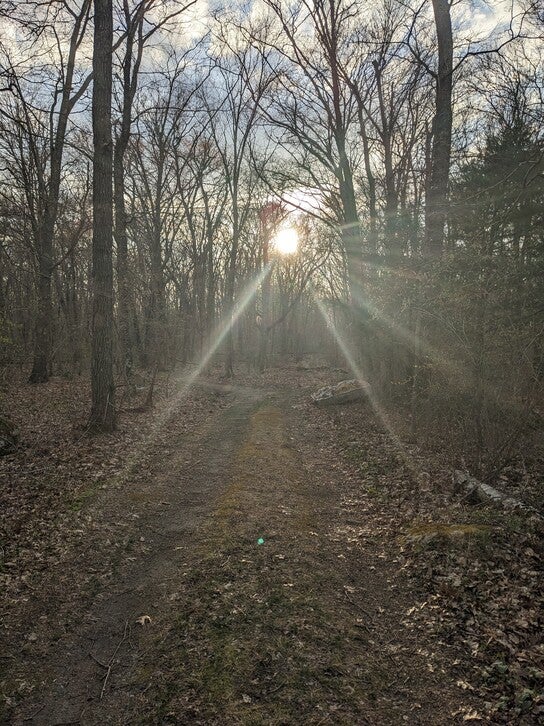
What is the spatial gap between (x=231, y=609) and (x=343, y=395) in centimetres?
1150

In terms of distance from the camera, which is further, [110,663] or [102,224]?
[102,224]

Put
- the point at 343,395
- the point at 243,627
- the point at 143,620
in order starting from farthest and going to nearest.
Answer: the point at 343,395 < the point at 143,620 < the point at 243,627

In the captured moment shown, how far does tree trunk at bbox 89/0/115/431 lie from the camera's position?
9602mm

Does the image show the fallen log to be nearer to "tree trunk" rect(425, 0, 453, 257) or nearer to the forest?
the forest

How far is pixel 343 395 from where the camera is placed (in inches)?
606

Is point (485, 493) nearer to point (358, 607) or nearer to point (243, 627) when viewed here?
point (358, 607)

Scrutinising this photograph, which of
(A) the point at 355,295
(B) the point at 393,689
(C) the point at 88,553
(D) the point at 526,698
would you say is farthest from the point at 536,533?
(A) the point at 355,295

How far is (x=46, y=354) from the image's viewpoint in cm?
1553

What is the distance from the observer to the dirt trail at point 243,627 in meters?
3.32

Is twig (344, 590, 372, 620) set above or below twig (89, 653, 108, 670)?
below

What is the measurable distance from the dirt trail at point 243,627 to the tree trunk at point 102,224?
3134mm

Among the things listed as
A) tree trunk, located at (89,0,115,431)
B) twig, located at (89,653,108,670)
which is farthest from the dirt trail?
tree trunk, located at (89,0,115,431)

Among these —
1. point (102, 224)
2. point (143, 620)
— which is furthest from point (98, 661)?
point (102, 224)

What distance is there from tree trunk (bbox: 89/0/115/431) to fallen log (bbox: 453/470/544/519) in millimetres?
7625
